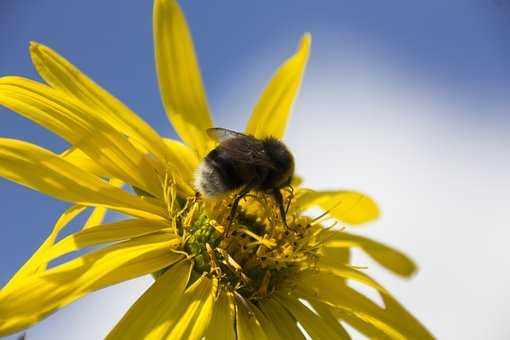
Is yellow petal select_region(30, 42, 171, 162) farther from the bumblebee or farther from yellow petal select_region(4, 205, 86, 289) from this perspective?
yellow petal select_region(4, 205, 86, 289)

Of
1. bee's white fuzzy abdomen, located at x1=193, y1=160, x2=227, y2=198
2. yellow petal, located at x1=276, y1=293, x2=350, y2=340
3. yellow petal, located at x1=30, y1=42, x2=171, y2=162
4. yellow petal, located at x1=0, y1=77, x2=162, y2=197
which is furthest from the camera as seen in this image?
yellow petal, located at x1=276, y1=293, x2=350, y2=340

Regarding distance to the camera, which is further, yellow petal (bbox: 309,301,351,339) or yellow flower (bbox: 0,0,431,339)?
yellow petal (bbox: 309,301,351,339)

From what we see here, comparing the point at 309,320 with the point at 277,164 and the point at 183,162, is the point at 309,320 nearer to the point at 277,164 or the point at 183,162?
the point at 277,164

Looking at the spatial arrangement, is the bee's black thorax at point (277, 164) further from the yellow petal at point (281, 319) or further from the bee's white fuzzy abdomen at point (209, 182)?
the yellow petal at point (281, 319)

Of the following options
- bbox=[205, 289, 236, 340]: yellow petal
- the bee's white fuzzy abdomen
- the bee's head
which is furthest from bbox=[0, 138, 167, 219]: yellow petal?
the bee's head

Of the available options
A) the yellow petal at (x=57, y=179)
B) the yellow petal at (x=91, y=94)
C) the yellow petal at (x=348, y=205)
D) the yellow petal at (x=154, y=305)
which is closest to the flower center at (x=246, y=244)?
the yellow petal at (x=154, y=305)
